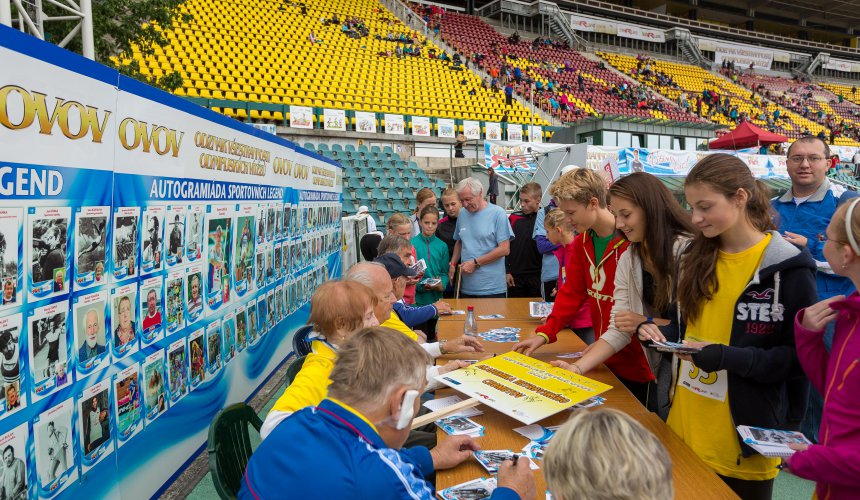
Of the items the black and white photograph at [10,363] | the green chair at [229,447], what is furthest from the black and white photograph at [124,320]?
the green chair at [229,447]

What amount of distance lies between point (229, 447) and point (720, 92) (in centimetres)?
3428

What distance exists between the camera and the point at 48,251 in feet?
5.03

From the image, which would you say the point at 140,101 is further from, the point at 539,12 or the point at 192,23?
the point at 539,12

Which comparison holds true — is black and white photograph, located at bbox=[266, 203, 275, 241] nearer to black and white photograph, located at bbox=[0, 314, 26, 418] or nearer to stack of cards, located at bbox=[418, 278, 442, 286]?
stack of cards, located at bbox=[418, 278, 442, 286]

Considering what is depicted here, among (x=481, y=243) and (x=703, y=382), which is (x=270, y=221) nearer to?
(x=481, y=243)

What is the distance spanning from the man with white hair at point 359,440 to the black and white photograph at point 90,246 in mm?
988

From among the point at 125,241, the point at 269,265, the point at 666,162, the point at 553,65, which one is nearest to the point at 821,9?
the point at 553,65

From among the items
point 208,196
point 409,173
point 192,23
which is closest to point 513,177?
point 409,173

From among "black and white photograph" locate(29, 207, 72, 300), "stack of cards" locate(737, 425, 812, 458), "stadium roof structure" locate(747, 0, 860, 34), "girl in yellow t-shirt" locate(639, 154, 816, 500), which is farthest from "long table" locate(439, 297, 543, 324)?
"stadium roof structure" locate(747, 0, 860, 34)

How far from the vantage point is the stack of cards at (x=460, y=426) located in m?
1.65

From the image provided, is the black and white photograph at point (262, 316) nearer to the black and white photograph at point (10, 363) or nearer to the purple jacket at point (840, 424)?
the black and white photograph at point (10, 363)

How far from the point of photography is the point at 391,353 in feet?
3.95

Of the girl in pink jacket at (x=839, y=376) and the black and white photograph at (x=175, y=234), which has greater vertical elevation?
the black and white photograph at (x=175, y=234)

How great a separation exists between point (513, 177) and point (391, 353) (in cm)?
1045
